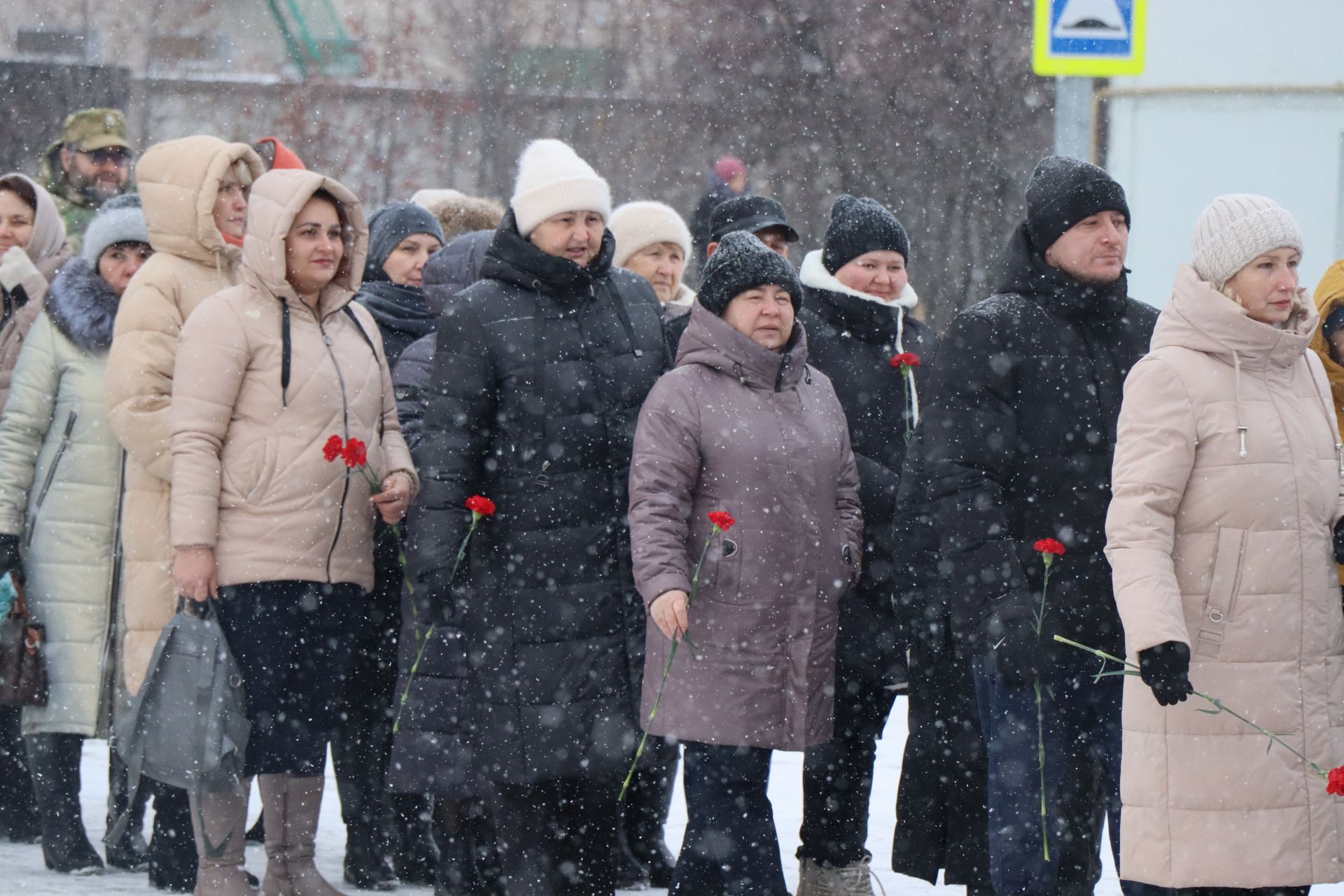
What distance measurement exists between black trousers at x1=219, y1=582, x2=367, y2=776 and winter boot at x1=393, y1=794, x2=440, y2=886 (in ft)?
2.04

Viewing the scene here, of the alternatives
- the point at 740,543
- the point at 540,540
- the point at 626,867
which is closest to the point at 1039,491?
the point at 740,543

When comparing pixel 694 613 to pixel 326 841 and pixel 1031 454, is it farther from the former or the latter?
pixel 326 841

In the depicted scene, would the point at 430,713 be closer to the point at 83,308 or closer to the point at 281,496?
the point at 281,496

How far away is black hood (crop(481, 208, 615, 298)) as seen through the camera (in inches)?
199

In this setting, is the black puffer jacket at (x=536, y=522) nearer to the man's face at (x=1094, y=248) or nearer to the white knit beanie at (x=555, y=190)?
the white knit beanie at (x=555, y=190)

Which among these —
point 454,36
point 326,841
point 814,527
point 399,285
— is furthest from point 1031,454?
point 454,36

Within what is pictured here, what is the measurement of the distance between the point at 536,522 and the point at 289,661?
783 millimetres

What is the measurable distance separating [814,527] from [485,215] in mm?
2560

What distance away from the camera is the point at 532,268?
16.6 ft

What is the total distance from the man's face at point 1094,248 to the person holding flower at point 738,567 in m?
0.72

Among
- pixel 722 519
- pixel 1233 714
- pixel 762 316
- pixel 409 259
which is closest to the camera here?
pixel 1233 714

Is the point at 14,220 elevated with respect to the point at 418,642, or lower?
elevated

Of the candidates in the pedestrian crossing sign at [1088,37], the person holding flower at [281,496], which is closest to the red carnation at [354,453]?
the person holding flower at [281,496]

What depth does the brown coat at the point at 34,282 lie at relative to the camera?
6.24 meters
